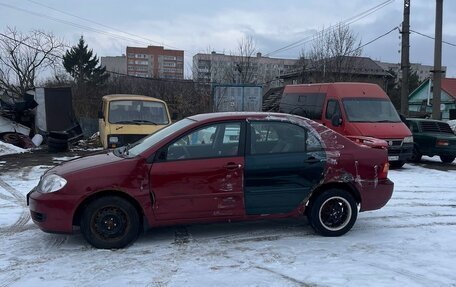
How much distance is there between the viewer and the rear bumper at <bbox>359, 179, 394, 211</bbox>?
20.0 ft

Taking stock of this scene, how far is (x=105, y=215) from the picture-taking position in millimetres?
5320

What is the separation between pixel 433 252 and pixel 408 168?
29.4 feet

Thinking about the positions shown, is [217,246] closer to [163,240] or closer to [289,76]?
[163,240]

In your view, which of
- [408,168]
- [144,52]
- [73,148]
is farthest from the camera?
[144,52]

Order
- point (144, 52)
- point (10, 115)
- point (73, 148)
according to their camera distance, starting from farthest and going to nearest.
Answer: point (144, 52)
point (10, 115)
point (73, 148)

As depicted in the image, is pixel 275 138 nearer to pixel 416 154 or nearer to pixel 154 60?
pixel 416 154

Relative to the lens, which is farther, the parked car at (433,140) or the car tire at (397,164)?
the parked car at (433,140)

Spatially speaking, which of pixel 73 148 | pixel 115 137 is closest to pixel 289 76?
pixel 73 148

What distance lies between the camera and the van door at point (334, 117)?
1335 centimetres

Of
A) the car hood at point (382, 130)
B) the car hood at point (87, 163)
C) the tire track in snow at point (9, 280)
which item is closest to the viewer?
the tire track in snow at point (9, 280)

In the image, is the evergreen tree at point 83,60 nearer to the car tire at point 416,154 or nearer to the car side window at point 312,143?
the car tire at point 416,154

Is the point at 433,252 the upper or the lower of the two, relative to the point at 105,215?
lower

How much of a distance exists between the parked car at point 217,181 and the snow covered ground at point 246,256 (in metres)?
0.30

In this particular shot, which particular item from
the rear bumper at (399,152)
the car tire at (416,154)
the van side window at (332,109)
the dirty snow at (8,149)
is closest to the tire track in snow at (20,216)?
the dirty snow at (8,149)
